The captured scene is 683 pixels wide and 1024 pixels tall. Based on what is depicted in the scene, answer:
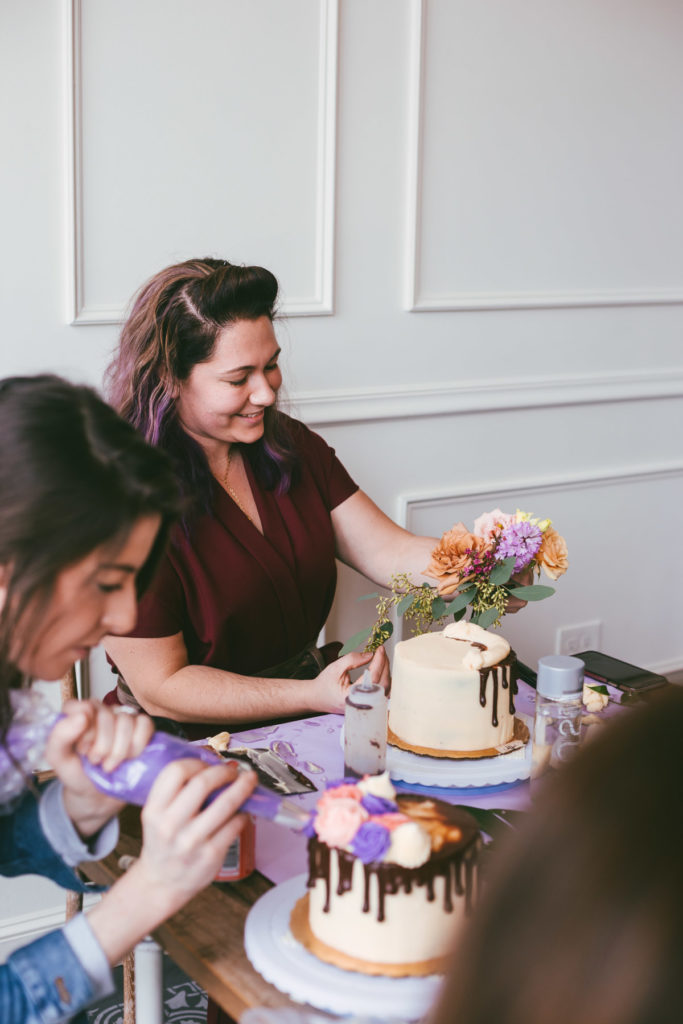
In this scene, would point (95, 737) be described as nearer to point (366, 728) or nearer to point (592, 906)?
point (366, 728)

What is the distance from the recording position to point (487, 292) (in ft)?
9.47

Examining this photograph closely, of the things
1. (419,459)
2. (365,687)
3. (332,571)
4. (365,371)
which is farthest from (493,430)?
(365,687)

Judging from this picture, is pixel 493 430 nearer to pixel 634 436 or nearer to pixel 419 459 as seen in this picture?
pixel 419 459

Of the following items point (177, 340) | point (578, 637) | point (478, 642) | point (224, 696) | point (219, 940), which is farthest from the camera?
point (578, 637)

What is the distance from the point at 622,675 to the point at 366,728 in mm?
540

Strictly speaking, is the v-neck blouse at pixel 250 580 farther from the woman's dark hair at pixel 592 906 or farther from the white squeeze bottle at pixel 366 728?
the woman's dark hair at pixel 592 906

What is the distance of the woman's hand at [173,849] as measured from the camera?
99cm

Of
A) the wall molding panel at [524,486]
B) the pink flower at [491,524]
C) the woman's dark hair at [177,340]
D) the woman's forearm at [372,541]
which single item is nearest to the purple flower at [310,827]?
the pink flower at [491,524]

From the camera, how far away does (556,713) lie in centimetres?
142

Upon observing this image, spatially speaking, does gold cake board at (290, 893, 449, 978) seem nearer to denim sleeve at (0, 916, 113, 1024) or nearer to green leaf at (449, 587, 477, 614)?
denim sleeve at (0, 916, 113, 1024)

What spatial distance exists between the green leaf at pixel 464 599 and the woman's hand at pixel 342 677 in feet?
0.41

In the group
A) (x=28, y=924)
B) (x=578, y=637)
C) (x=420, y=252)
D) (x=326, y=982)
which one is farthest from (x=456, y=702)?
(x=578, y=637)

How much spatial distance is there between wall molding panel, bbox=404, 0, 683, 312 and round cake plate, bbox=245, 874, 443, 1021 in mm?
1898

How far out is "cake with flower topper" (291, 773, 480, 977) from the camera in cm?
102
